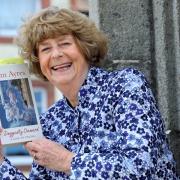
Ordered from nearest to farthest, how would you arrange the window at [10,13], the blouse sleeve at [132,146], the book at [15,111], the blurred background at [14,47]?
the blouse sleeve at [132,146] → the book at [15,111] → the blurred background at [14,47] → the window at [10,13]

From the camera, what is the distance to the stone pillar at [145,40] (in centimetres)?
267

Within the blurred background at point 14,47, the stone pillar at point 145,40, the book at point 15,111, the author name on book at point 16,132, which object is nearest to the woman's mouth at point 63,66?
the book at point 15,111

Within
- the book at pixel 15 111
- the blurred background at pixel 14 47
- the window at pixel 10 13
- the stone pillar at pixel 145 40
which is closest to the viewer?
the book at pixel 15 111

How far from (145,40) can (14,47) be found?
421 cm

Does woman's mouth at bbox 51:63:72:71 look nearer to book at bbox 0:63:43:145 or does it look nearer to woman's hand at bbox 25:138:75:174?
book at bbox 0:63:43:145

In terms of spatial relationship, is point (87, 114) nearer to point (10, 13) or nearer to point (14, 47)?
point (14, 47)

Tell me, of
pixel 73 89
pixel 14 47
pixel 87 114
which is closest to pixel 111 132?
pixel 87 114

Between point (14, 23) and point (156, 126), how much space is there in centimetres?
521

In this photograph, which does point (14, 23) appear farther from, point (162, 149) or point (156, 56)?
point (162, 149)

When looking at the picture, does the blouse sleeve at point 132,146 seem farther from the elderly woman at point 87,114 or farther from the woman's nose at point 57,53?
the woman's nose at point 57,53

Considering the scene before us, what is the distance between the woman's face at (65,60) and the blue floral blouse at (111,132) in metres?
0.04

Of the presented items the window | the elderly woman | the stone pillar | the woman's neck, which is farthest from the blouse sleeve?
the window

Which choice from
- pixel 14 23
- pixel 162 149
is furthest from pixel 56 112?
pixel 14 23

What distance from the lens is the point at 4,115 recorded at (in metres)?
2.20
